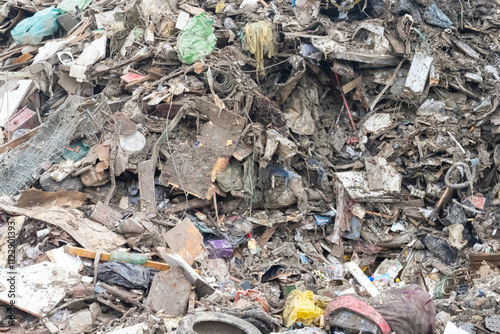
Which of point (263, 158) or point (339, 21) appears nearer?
point (263, 158)

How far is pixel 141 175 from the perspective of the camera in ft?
24.6

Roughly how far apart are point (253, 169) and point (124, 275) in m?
3.19

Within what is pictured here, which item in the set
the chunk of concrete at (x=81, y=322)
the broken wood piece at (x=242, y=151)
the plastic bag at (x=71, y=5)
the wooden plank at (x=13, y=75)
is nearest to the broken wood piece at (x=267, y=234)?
the broken wood piece at (x=242, y=151)

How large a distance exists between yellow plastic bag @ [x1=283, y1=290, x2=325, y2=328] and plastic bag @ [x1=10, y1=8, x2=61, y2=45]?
10.0m

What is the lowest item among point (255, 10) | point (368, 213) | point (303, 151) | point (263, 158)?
point (368, 213)

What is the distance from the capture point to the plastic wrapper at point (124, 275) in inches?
219

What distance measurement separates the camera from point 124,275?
5.59m

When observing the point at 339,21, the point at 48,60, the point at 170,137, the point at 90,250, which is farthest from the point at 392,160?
the point at 48,60

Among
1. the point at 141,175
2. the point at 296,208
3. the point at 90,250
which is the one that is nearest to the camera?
the point at 90,250

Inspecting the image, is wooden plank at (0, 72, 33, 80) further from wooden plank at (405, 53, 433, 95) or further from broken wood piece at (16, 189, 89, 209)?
wooden plank at (405, 53, 433, 95)

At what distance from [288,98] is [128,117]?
3.64 metres

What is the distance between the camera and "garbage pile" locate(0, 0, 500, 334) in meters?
5.34

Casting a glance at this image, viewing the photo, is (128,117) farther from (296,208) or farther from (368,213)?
(368,213)

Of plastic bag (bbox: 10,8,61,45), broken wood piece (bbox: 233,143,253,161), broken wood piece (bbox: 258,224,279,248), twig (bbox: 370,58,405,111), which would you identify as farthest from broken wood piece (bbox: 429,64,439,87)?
plastic bag (bbox: 10,8,61,45)
